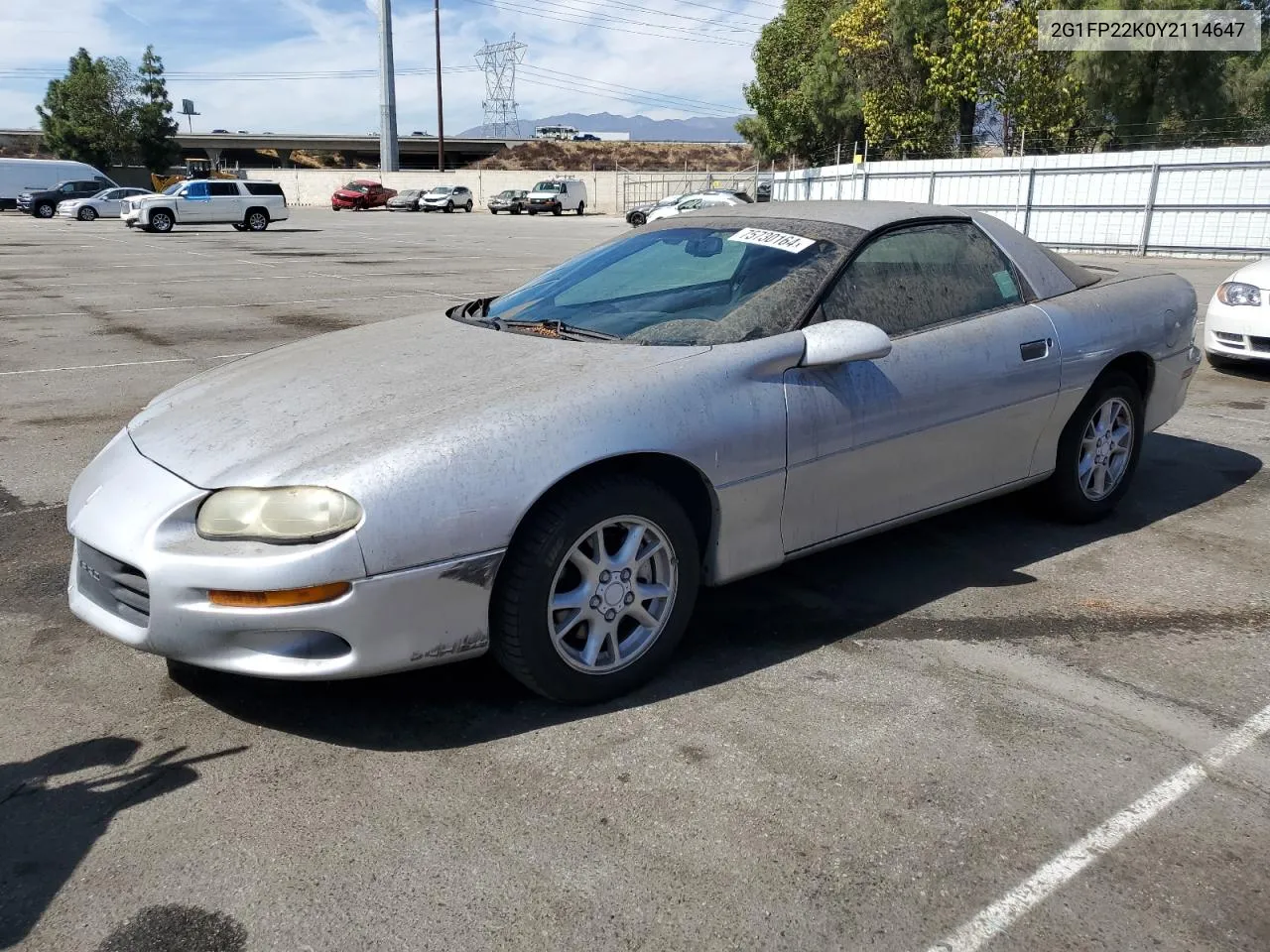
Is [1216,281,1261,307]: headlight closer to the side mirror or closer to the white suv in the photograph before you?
the side mirror

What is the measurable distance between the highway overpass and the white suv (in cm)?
6937

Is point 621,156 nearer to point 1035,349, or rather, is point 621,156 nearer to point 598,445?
point 1035,349

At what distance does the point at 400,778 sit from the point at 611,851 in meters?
0.63

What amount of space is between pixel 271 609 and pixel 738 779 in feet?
4.20

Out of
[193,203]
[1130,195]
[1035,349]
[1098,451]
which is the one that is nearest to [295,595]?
[1035,349]

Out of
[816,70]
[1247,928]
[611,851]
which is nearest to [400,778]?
[611,851]

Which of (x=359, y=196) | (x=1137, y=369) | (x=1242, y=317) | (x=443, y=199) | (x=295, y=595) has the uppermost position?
(x=359, y=196)

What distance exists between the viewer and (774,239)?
12.9ft

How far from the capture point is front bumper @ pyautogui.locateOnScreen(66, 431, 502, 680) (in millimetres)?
2660

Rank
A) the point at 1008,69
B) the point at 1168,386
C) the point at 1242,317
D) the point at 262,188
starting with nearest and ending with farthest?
1. the point at 1168,386
2. the point at 1242,317
3. the point at 1008,69
4. the point at 262,188

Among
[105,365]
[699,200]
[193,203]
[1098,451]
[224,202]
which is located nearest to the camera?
[1098,451]

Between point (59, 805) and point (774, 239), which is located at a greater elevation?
point (774, 239)

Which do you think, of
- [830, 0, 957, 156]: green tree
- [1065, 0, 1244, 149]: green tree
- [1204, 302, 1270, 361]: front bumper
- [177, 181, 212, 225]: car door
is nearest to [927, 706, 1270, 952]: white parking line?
[1204, 302, 1270, 361]: front bumper

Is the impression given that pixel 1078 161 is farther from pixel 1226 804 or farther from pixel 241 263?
pixel 1226 804
